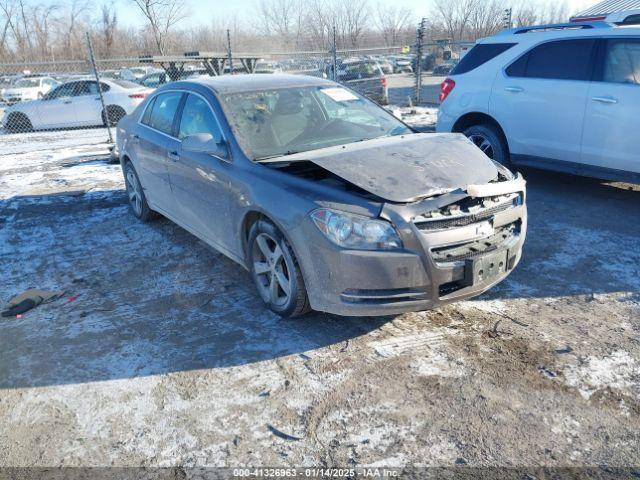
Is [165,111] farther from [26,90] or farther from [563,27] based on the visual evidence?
[26,90]

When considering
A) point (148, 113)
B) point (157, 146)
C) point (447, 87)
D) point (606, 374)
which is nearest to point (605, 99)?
point (447, 87)

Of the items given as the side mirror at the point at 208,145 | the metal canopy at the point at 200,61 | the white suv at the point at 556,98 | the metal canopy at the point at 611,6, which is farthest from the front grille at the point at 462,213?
the metal canopy at the point at 611,6

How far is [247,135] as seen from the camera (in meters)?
4.00

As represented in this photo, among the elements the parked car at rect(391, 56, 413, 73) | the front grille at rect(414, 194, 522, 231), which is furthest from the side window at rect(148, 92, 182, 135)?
the parked car at rect(391, 56, 413, 73)

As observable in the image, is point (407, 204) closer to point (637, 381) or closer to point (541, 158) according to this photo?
point (637, 381)

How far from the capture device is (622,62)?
224 inches

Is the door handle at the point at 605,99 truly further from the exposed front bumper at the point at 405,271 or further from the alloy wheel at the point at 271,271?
the alloy wheel at the point at 271,271

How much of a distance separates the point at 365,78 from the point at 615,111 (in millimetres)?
11285

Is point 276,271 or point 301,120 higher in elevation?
point 301,120

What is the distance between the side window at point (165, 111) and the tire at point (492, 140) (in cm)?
396

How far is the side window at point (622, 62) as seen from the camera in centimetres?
557

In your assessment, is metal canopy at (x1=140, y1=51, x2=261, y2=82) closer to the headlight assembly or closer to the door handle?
the door handle

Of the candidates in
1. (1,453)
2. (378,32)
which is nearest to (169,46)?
(378,32)

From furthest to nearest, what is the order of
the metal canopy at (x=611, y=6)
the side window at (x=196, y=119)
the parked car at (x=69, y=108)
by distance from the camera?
the metal canopy at (x=611, y=6) → the parked car at (x=69, y=108) → the side window at (x=196, y=119)
